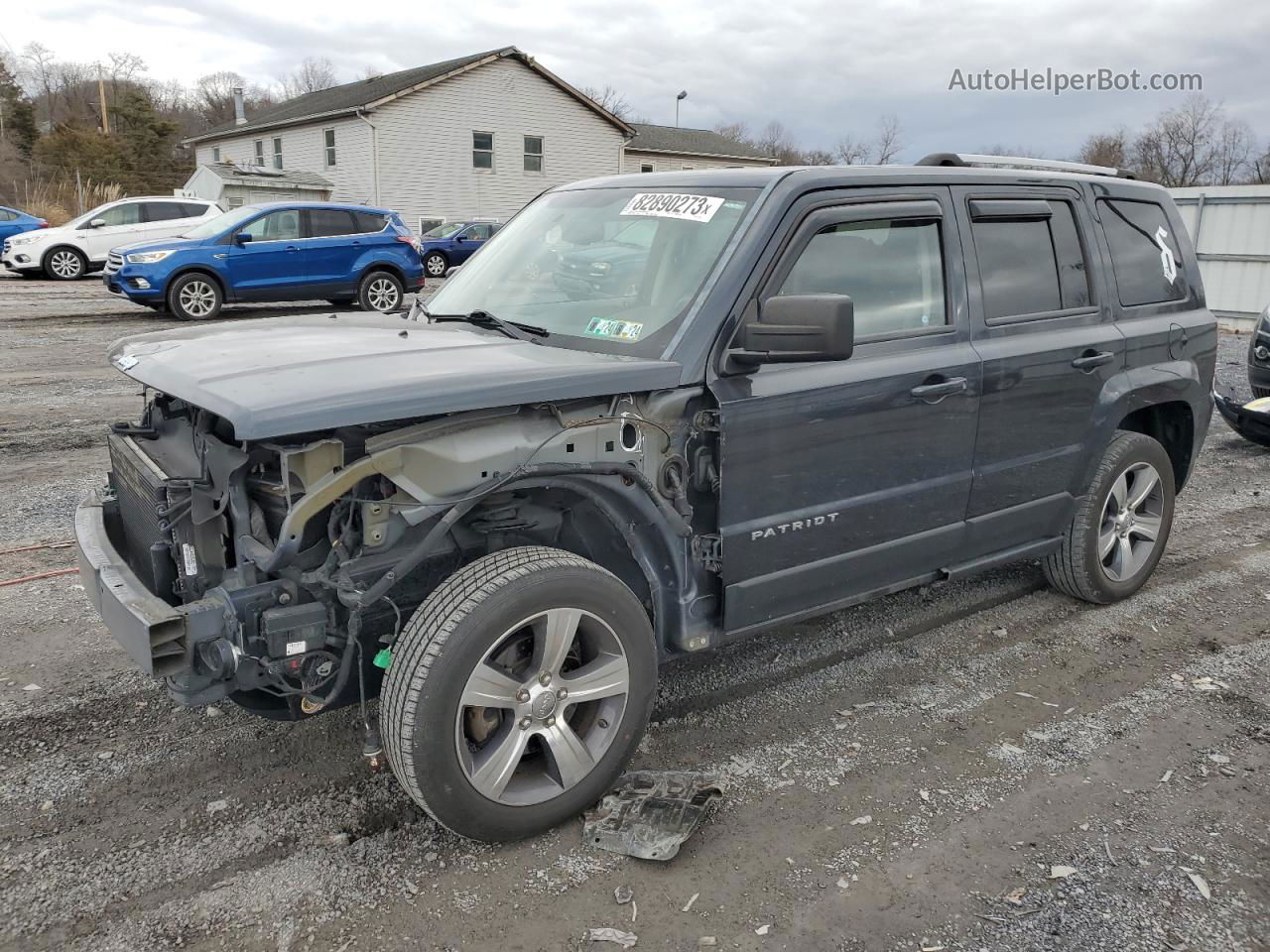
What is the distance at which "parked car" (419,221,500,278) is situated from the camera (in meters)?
25.4

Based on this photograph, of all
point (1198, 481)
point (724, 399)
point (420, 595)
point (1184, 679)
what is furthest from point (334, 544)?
point (1198, 481)

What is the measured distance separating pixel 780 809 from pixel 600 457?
4.22ft

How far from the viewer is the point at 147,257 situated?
46.9 ft

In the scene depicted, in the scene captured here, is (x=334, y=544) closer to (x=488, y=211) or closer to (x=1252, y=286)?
(x=1252, y=286)

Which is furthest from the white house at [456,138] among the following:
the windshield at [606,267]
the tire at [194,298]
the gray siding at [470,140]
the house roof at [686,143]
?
the windshield at [606,267]

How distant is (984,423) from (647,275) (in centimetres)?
153

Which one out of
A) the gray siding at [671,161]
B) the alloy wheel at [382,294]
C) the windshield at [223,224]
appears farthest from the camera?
the gray siding at [671,161]

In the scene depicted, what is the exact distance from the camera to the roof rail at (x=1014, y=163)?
430 centimetres

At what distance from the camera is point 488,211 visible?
1351 inches

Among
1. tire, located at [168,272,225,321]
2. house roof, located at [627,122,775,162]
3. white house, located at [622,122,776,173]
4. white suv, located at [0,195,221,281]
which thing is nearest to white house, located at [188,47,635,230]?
white house, located at [622,122,776,173]

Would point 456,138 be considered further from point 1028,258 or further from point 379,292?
point 1028,258

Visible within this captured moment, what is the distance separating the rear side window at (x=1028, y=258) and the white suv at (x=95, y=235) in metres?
20.0

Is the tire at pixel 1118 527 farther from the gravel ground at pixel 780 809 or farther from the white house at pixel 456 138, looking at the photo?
the white house at pixel 456 138

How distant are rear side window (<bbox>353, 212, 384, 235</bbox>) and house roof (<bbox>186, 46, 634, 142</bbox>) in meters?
17.3
